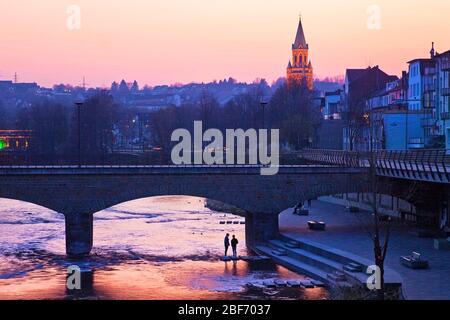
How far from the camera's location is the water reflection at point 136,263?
3547 cm

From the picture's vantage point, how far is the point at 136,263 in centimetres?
4309

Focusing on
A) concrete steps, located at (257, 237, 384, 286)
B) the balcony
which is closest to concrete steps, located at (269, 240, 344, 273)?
concrete steps, located at (257, 237, 384, 286)

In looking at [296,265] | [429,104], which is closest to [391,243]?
[296,265]

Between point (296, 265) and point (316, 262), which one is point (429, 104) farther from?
point (316, 262)

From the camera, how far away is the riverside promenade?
31016 millimetres

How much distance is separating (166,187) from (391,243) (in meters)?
13.8

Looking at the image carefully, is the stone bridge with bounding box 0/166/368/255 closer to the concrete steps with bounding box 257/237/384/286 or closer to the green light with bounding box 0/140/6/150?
the concrete steps with bounding box 257/237/384/286

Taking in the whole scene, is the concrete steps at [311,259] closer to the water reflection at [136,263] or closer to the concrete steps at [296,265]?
the concrete steps at [296,265]

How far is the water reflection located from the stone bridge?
222 cm

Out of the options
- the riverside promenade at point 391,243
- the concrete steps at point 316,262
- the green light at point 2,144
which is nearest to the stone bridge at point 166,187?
the riverside promenade at point 391,243

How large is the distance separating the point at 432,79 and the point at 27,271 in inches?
2141
